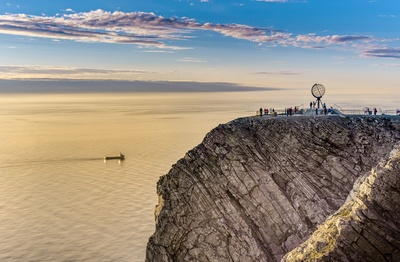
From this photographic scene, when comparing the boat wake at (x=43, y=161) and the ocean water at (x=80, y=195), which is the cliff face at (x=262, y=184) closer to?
the ocean water at (x=80, y=195)

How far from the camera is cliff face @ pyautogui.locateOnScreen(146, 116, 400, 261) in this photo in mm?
36906

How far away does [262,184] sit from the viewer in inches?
1550

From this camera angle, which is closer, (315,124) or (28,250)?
(315,124)

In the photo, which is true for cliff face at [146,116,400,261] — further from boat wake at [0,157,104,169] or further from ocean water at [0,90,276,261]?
boat wake at [0,157,104,169]

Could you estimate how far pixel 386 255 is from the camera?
1998 cm

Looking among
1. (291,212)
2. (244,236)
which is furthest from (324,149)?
(244,236)

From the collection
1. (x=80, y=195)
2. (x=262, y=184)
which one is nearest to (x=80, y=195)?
(x=80, y=195)

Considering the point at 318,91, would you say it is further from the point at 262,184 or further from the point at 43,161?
the point at 43,161

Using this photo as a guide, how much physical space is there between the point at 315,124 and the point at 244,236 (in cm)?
1444

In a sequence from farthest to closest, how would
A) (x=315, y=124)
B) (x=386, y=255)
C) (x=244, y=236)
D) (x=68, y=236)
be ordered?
(x=68, y=236), (x=315, y=124), (x=244, y=236), (x=386, y=255)

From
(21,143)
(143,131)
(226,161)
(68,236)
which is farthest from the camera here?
(143,131)

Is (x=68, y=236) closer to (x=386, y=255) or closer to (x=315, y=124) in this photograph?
(x=315, y=124)

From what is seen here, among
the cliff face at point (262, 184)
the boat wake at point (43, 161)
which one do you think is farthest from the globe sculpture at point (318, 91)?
the boat wake at point (43, 161)

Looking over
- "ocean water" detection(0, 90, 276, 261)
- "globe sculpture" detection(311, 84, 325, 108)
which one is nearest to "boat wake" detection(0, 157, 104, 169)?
"ocean water" detection(0, 90, 276, 261)
